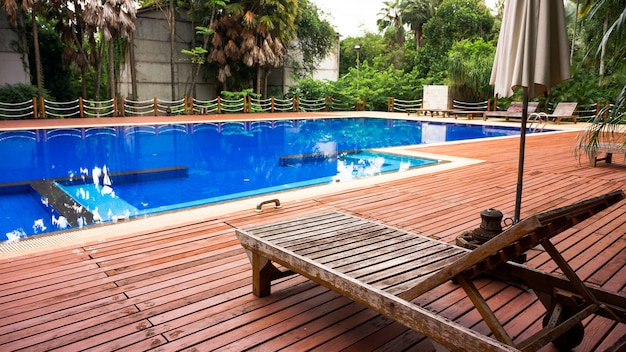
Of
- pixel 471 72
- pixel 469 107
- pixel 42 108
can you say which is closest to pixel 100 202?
pixel 42 108

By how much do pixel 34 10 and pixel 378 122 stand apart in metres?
11.5

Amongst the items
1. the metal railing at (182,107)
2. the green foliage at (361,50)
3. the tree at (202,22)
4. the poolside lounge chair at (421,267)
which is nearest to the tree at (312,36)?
the metal railing at (182,107)

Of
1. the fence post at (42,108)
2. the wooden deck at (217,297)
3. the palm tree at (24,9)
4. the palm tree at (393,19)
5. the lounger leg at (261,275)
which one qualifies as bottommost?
the wooden deck at (217,297)

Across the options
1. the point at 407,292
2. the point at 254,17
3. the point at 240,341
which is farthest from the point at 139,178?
the point at 254,17

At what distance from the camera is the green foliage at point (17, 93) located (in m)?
14.3

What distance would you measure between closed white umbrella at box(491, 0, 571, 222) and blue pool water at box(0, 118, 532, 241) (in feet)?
14.2

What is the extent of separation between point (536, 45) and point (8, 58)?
17148 mm

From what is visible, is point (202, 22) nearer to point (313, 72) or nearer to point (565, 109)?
point (313, 72)

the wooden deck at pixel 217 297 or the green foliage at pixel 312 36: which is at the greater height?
the green foliage at pixel 312 36

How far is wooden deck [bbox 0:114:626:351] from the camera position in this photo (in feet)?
6.59

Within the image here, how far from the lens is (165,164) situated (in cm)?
870

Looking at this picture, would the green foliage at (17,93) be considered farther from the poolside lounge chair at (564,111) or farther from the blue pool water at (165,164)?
the poolside lounge chair at (564,111)

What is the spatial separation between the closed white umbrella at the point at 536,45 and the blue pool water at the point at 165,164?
431 cm

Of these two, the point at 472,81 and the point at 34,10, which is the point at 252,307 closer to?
the point at 34,10
